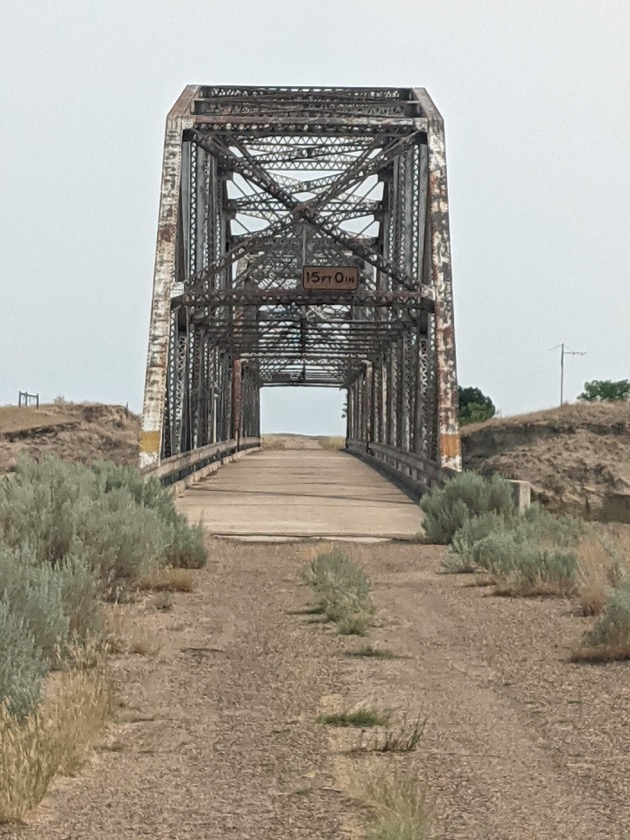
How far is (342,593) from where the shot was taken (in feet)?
37.8

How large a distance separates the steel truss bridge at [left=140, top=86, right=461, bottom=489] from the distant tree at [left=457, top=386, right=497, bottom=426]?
231 ft

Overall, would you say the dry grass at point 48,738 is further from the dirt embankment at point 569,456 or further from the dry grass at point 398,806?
the dirt embankment at point 569,456

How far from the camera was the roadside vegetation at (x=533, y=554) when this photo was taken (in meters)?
9.64

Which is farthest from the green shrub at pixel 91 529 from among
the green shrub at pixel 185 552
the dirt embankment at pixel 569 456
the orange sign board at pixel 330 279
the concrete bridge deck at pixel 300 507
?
the dirt embankment at pixel 569 456

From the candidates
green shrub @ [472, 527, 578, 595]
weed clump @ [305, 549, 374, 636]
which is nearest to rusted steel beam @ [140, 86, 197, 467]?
green shrub @ [472, 527, 578, 595]

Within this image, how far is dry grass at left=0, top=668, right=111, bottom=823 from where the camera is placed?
549cm

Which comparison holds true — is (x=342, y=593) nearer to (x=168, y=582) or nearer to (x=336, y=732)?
(x=168, y=582)

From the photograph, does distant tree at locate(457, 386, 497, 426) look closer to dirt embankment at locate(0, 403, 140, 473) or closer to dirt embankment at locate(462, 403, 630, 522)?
dirt embankment at locate(0, 403, 140, 473)

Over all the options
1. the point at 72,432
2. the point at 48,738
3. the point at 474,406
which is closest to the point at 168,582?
the point at 48,738

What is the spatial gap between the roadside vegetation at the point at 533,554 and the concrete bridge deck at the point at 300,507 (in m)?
0.98

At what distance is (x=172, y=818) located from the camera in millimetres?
5516

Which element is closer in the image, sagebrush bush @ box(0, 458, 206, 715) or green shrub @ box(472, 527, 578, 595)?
sagebrush bush @ box(0, 458, 206, 715)

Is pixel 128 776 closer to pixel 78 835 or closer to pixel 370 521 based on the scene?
pixel 78 835

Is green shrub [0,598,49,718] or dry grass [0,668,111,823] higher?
green shrub [0,598,49,718]
